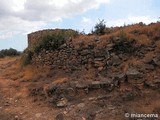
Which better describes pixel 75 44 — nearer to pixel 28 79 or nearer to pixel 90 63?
pixel 90 63

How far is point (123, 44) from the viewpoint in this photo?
10836mm

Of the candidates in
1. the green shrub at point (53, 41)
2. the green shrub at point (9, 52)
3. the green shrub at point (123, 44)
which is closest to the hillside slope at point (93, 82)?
the green shrub at point (123, 44)

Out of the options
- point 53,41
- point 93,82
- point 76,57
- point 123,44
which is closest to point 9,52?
point 53,41

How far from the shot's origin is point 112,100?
902 cm

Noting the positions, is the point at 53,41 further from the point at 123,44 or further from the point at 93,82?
the point at 93,82

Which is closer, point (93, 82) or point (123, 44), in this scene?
point (93, 82)

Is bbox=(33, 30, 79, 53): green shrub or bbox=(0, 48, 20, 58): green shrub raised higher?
bbox=(33, 30, 79, 53): green shrub

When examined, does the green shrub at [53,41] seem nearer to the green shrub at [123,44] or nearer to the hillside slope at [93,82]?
the hillside slope at [93,82]

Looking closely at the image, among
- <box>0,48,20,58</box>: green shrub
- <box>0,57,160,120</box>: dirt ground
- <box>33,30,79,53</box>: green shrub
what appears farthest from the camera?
<box>0,48,20,58</box>: green shrub

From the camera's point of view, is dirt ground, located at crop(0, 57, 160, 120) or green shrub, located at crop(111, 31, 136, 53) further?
green shrub, located at crop(111, 31, 136, 53)

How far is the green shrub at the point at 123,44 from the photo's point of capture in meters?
10.7

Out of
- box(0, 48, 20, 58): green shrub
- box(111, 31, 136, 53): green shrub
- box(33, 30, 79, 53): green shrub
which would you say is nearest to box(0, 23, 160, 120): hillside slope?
box(111, 31, 136, 53): green shrub

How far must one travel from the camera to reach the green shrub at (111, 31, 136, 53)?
10.7 meters

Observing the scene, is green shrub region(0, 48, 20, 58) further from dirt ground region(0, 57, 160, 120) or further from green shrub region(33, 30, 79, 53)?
dirt ground region(0, 57, 160, 120)
